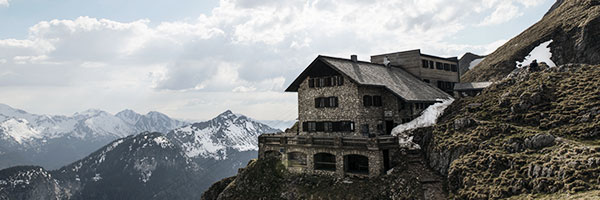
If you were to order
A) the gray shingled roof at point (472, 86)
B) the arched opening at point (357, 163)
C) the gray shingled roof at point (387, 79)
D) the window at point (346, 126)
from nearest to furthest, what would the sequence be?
the arched opening at point (357, 163) → the window at point (346, 126) → the gray shingled roof at point (387, 79) → the gray shingled roof at point (472, 86)

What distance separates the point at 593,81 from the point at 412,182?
20.1m

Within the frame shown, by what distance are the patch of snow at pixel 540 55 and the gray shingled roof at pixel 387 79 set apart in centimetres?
3630

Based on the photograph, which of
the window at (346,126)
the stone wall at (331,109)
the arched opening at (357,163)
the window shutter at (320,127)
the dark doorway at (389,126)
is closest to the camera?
the arched opening at (357,163)

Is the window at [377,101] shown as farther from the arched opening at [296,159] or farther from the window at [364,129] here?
the arched opening at [296,159]

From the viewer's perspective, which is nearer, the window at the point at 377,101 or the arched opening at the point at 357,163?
the arched opening at the point at 357,163

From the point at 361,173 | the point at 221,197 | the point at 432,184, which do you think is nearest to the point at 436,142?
the point at 432,184

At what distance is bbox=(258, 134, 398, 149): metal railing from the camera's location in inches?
1252

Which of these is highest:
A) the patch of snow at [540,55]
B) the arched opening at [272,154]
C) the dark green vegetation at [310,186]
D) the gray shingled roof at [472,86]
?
the patch of snow at [540,55]

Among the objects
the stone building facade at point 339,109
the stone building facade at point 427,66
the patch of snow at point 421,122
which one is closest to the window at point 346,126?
the stone building facade at point 339,109

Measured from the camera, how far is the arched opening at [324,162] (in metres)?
36.5

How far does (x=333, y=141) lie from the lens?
113ft

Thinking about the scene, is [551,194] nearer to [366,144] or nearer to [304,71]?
[366,144]

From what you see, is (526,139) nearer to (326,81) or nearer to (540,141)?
(540,141)

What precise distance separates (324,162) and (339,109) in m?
7.21
